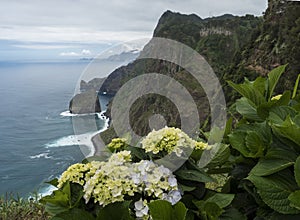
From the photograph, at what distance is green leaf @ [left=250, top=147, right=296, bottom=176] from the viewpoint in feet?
3.12

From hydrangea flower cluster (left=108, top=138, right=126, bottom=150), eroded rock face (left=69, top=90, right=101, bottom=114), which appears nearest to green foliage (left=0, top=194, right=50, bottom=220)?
eroded rock face (left=69, top=90, right=101, bottom=114)

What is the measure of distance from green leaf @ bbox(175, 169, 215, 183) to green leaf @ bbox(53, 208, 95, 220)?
279mm

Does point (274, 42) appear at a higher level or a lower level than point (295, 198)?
lower

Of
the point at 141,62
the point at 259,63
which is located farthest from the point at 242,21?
the point at 141,62

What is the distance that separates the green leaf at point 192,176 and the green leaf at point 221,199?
50 mm

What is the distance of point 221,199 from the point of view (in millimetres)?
1000

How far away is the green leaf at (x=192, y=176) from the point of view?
40.2 inches

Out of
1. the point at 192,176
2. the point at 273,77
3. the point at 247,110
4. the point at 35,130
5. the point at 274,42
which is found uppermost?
the point at 273,77

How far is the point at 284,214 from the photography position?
3.07 ft

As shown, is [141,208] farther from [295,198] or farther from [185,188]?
[295,198]

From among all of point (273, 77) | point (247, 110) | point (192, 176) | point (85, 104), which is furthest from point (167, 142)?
point (85, 104)

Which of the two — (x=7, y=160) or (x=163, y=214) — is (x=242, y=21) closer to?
(x=7, y=160)

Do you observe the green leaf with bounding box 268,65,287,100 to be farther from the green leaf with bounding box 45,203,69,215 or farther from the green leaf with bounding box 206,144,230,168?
the green leaf with bounding box 45,203,69,215

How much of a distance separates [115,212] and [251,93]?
574 mm
